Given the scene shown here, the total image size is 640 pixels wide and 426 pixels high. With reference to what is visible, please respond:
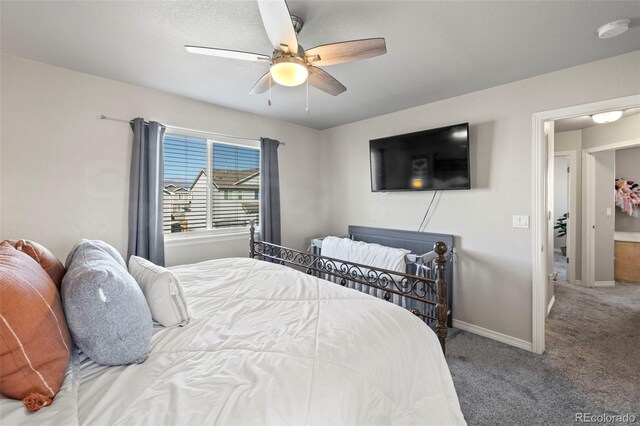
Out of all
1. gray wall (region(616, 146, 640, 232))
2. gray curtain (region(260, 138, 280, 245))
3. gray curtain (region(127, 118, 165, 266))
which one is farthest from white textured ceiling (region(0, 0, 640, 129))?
gray wall (region(616, 146, 640, 232))

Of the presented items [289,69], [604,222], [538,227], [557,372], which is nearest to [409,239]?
[538,227]

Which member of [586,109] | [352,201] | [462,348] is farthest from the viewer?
[352,201]

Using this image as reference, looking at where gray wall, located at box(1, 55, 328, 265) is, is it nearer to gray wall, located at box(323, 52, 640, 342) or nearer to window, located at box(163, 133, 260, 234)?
window, located at box(163, 133, 260, 234)

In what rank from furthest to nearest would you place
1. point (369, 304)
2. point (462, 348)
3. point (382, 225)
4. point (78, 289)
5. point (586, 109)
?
point (382, 225), point (462, 348), point (586, 109), point (369, 304), point (78, 289)

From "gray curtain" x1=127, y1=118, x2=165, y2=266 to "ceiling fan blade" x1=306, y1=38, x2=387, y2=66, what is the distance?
188cm

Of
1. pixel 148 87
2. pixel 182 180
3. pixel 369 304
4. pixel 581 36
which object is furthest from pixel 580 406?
pixel 148 87

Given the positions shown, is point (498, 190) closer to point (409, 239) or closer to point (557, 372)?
point (409, 239)

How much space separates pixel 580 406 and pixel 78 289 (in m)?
2.86

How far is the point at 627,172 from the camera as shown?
15.9 feet

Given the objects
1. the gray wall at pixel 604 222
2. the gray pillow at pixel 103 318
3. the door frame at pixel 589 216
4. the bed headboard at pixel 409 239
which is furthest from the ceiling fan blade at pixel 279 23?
the gray wall at pixel 604 222

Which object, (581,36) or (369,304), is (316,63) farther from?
(581,36)

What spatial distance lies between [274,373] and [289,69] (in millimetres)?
1517

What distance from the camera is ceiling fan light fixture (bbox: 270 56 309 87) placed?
1.57m

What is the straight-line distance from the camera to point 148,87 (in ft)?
8.84
